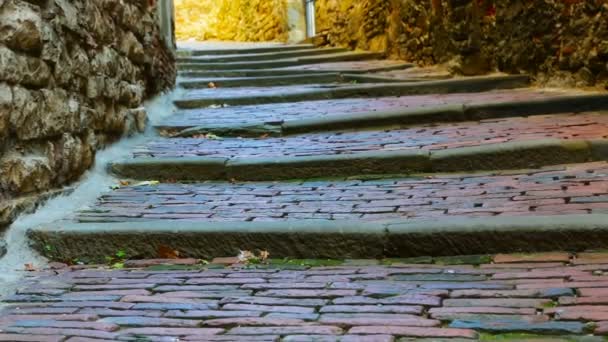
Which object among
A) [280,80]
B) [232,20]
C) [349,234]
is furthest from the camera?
[232,20]

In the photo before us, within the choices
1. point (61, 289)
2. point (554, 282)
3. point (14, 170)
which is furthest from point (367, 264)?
point (14, 170)

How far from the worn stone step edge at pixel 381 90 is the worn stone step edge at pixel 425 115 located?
1113mm

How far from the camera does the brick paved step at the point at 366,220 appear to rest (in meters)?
2.80

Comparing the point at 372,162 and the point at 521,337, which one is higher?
the point at 372,162

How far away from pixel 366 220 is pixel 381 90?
345 cm

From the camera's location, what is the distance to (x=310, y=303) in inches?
94.7

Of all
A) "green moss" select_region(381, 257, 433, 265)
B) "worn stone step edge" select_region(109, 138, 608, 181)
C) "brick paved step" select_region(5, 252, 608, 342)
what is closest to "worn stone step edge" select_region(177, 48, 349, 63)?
"worn stone step edge" select_region(109, 138, 608, 181)

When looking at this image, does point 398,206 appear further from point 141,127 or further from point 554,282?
point 141,127

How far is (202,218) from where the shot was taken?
10.9ft

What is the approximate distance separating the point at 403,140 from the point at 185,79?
3558 mm

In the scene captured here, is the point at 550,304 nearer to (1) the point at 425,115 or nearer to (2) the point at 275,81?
(1) the point at 425,115

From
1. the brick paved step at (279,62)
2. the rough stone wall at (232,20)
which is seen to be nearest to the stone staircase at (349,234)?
the brick paved step at (279,62)

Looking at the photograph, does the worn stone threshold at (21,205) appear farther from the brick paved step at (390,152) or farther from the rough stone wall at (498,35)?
the rough stone wall at (498,35)

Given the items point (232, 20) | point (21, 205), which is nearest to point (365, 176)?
point (21, 205)
